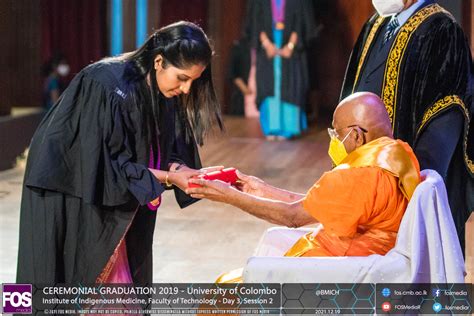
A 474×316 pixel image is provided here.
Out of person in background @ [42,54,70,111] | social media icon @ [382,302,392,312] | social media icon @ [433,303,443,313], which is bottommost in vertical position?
person in background @ [42,54,70,111]

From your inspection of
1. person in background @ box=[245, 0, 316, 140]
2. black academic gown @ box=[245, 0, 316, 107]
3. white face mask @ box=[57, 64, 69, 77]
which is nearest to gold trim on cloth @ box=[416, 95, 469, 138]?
person in background @ box=[245, 0, 316, 140]

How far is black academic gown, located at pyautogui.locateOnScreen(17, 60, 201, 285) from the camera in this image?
3.66 m

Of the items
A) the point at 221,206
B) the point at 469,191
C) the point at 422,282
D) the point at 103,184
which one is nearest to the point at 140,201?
the point at 103,184

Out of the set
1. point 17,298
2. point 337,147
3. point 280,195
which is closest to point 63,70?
point 280,195

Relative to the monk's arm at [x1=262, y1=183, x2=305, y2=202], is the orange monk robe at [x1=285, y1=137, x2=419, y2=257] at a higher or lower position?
higher

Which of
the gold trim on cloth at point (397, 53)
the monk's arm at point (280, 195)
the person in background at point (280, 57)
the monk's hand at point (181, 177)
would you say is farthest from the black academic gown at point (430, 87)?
the person in background at point (280, 57)

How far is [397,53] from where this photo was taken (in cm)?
437

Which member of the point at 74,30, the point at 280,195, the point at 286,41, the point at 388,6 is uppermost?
the point at 388,6

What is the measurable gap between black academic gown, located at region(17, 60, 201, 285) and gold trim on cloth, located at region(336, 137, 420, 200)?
0.72 m

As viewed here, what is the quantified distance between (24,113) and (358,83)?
768cm

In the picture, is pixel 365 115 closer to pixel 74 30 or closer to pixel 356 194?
pixel 356 194

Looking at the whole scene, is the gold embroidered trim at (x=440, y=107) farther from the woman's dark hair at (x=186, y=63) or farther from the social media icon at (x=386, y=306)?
the social media icon at (x=386, y=306)

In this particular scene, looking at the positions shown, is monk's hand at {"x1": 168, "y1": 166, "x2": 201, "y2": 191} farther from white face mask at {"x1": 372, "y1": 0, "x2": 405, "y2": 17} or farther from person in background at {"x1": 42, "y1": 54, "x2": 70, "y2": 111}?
person in background at {"x1": 42, "y1": 54, "x2": 70, "y2": 111}

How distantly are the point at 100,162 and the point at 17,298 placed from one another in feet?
1.87
